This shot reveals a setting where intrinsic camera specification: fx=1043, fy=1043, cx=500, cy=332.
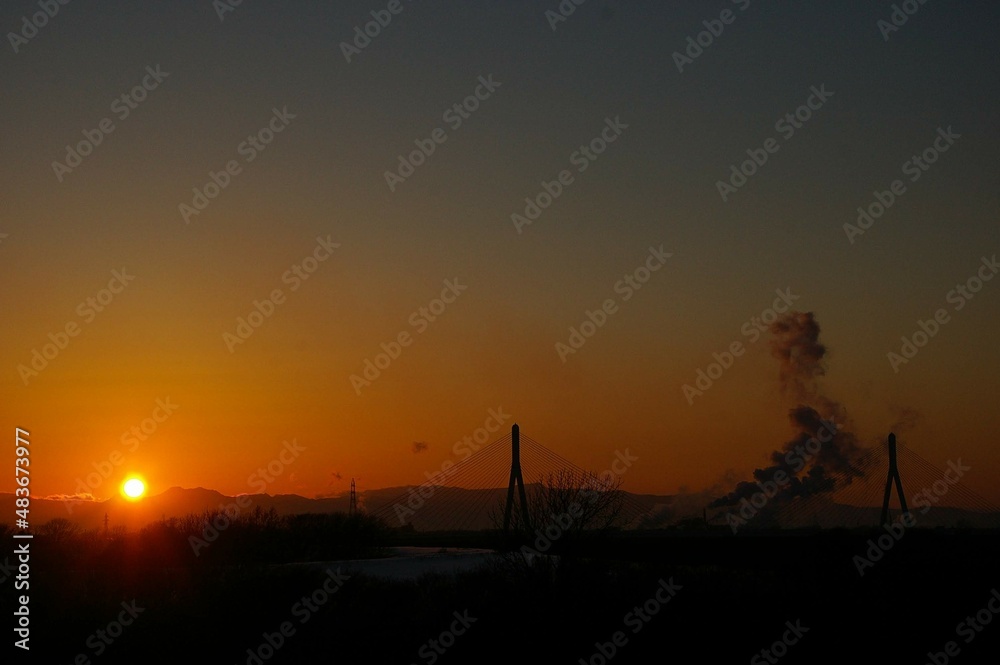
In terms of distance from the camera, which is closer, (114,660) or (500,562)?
(114,660)

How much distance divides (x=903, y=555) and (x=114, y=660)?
2051 centimetres

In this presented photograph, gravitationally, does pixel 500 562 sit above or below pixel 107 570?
below

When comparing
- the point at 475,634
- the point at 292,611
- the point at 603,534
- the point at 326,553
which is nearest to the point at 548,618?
the point at 475,634

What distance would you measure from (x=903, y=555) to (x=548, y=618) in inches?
469

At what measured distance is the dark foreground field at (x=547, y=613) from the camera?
840 inches

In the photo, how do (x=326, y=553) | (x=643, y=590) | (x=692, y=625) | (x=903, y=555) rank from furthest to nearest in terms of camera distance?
(x=326, y=553), (x=903, y=555), (x=643, y=590), (x=692, y=625)

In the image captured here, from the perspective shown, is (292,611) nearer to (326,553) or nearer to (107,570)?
(107,570)

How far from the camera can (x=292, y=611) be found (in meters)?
25.6

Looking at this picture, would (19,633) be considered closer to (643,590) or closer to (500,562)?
(500,562)

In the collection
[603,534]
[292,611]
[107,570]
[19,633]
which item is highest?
[107,570]

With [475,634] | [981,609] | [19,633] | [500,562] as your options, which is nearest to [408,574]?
[500,562]

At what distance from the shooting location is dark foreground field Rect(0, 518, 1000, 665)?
21.3 m

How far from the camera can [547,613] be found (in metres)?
22.5

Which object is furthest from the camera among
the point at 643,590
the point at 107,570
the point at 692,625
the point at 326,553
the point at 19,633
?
the point at 326,553
